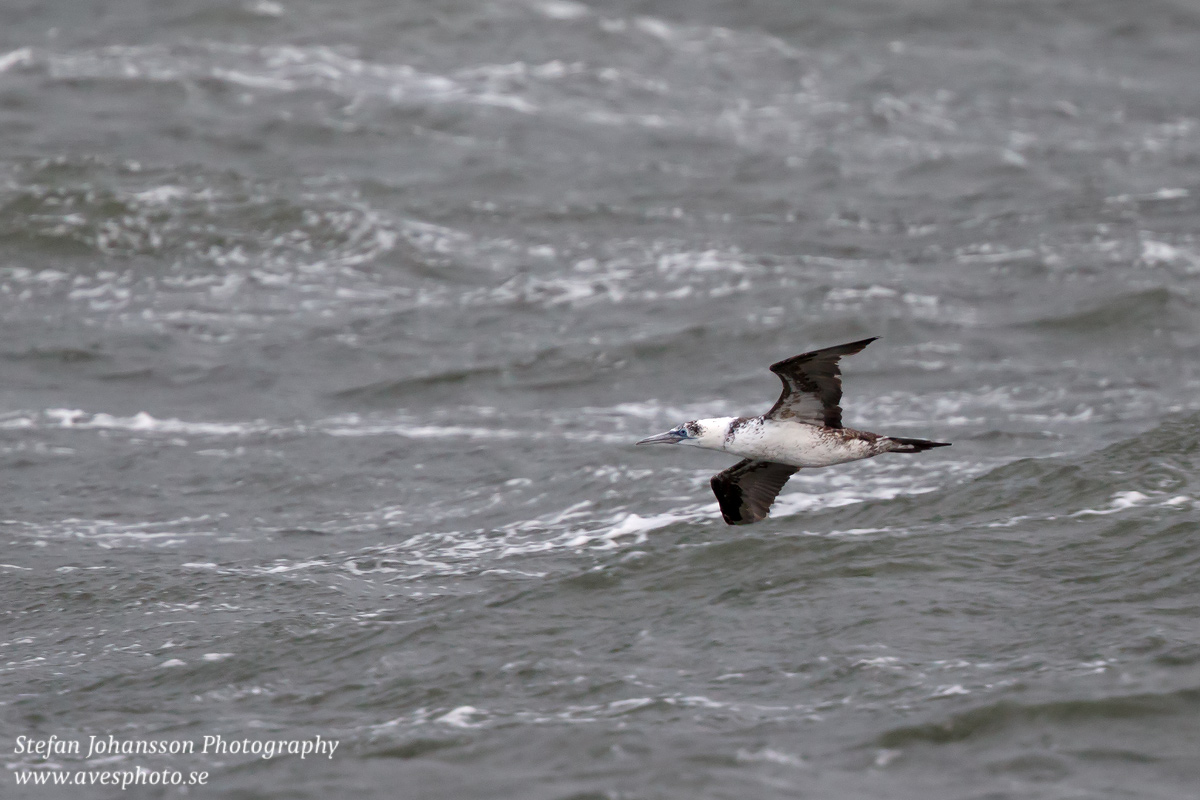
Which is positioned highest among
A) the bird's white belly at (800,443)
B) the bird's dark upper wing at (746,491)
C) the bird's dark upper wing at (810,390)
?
the bird's dark upper wing at (810,390)

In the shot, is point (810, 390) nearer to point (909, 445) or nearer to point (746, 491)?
point (909, 445)

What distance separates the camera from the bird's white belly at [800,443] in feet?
30.6

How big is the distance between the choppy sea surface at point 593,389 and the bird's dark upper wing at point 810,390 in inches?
38.6

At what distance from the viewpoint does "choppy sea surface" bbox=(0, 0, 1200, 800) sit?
7645 millimetres

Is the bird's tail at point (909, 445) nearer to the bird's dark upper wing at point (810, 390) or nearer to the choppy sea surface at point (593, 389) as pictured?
the bird's dark upper wing at point (810, 390)

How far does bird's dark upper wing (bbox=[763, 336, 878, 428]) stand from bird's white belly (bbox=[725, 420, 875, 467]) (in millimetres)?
62

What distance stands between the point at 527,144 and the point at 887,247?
5.81m

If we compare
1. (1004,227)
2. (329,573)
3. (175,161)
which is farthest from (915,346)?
(175,161)

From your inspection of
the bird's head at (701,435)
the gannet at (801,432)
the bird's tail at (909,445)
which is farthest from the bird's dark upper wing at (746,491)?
the bird's tail at (909,445)

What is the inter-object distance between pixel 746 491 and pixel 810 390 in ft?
4.01

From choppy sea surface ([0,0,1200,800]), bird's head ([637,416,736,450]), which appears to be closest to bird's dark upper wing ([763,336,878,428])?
bird's head ([637,416,736,450])

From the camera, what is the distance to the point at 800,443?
9352 millimetres

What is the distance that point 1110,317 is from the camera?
15.4 metres

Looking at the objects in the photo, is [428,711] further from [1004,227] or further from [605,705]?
[1004,227]
